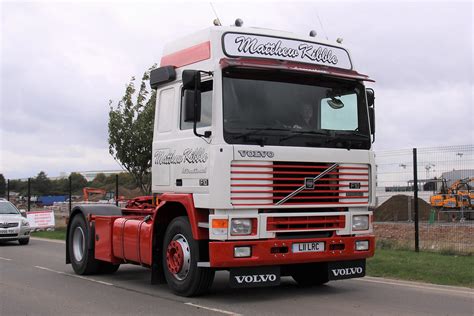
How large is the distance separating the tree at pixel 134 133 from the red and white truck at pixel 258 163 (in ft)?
25.5

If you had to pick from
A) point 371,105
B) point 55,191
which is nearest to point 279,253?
point 371,105

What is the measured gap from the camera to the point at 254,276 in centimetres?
791

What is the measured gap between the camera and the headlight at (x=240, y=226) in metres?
7.67

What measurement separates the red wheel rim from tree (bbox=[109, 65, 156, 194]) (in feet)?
28.3

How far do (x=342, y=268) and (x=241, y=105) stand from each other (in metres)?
2.94

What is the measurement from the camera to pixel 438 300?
8.35m

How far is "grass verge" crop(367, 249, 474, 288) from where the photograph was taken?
401 inches

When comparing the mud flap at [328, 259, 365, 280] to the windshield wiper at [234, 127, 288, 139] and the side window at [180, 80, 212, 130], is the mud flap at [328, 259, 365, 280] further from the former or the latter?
the side window at [180, 80, 212, 130]

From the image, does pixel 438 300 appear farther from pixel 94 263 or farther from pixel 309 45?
pixel 94 263

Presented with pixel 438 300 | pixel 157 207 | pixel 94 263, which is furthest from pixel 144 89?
pixel 438 300

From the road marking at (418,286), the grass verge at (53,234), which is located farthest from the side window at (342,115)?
the grass verge at (53,234)

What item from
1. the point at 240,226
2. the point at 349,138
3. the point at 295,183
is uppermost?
the point at 349,138

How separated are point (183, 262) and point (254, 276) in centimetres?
107

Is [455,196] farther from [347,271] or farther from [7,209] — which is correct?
[7,209]
